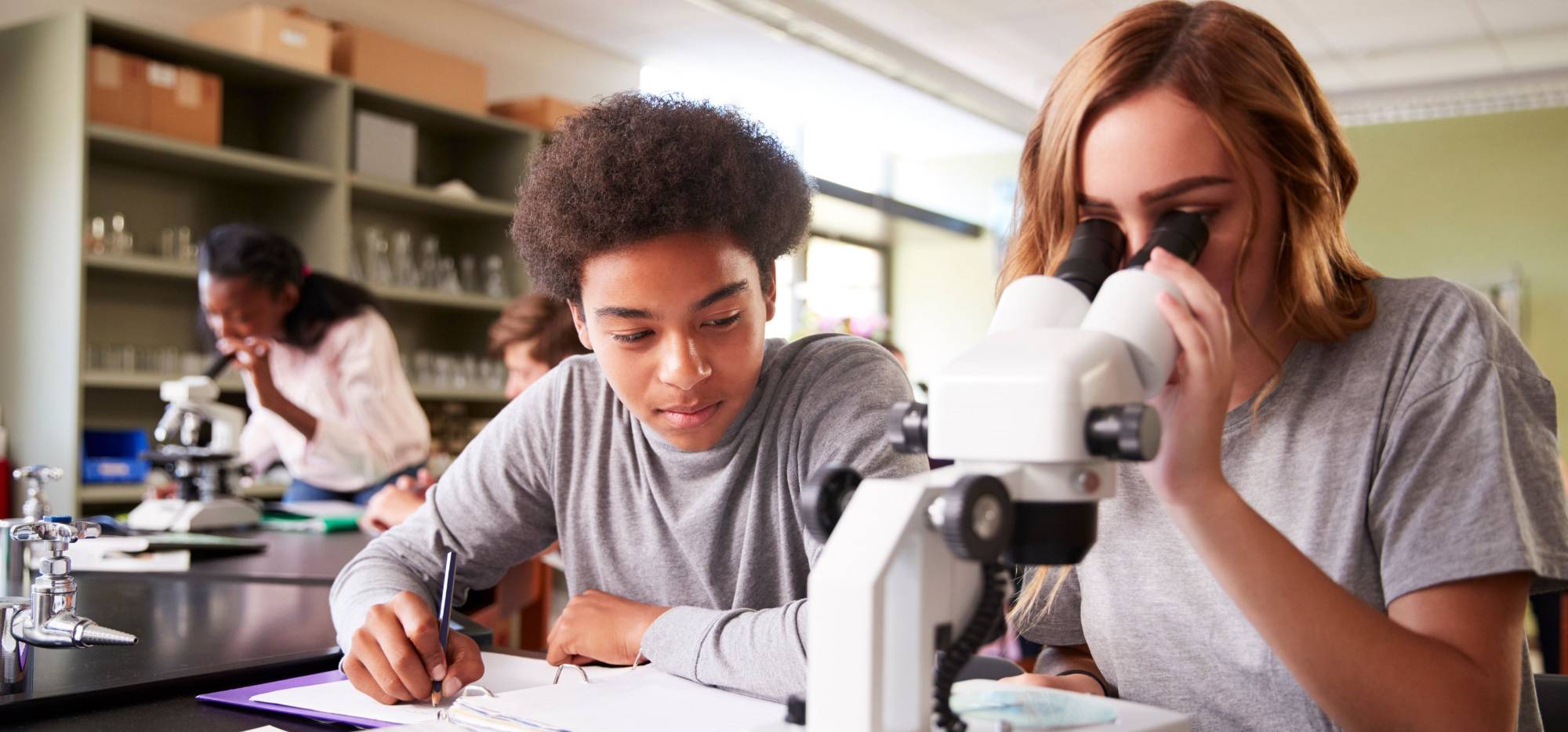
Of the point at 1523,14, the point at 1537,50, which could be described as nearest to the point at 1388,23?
the point at 1523,14

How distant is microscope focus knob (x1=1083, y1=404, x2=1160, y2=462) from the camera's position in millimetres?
587

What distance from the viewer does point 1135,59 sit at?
3.05ft

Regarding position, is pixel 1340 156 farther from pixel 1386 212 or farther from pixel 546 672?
pixel 1386 212

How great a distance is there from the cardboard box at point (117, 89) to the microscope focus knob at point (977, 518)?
3.59 metres

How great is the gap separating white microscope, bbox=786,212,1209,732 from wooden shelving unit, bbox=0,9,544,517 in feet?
11.3

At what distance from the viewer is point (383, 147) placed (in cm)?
425

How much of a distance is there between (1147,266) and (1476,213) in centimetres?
679

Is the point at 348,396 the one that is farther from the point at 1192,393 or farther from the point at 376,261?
the point at 1192,393

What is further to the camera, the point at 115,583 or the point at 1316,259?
the point at 115,583

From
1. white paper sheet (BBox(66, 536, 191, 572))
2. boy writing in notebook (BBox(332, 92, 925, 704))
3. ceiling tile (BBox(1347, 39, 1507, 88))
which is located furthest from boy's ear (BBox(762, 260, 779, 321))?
ceiling tile (BBox(1347, 39, 1507, 88))

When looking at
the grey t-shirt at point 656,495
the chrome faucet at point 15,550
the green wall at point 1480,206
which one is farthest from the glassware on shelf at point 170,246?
the green wall at point 1480,206

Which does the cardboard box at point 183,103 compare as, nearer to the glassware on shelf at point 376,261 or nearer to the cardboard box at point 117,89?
the cardboard box at point 117,89

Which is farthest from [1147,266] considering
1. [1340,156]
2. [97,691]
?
[97,691]

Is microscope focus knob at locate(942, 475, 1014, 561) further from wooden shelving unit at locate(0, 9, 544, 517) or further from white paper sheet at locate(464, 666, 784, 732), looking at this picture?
wooden shelving unit at locate(0, 9, 544, 517)
